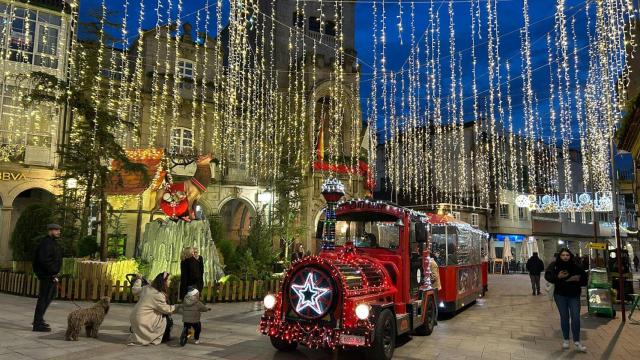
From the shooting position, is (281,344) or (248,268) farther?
(248,268)

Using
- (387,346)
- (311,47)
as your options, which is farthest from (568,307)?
(311,47)

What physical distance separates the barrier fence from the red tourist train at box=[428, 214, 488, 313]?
5.49 meters

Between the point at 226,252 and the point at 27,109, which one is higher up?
the point at 27,109

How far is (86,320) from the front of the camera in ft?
27.0

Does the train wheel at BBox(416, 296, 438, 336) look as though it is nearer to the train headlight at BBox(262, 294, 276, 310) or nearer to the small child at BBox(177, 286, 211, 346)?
the train headlight at BBox(262, 294, 276, 310)

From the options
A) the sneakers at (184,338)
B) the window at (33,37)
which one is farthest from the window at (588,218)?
the sneakers at (184,338)

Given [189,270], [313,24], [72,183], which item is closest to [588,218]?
[313,24]

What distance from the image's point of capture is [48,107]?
21.1 m

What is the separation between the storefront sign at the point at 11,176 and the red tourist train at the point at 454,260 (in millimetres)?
17582

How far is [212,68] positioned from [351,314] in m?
22.5

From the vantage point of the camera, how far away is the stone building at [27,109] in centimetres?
1988

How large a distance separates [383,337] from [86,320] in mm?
5100

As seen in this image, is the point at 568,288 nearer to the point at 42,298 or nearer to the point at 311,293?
the point at 311,293

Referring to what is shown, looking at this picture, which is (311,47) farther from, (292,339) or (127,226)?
(292,339)
